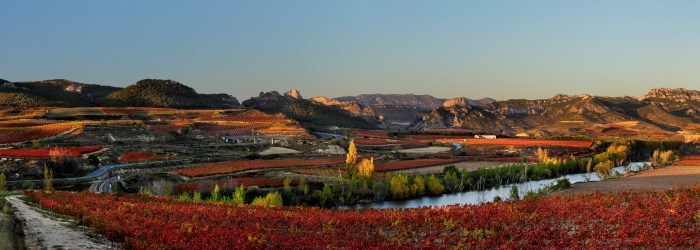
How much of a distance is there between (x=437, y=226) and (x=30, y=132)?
9771 centimetres

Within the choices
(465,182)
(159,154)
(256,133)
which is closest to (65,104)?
(256,133)

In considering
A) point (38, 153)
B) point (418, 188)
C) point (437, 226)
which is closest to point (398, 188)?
point (418, 188)

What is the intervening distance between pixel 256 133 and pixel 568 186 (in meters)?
Answer: 90.4

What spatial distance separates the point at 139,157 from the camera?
249 ft

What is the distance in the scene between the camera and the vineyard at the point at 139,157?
7354 cm

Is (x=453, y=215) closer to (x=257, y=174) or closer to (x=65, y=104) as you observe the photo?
(x=257, y=174)

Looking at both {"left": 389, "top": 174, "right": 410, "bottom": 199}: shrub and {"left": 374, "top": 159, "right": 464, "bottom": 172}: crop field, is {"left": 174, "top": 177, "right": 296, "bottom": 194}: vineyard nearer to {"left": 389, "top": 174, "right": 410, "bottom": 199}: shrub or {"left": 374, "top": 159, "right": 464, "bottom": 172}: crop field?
{"left": 389, "top": 174, "right": 410, "bottom": 199}: shrub

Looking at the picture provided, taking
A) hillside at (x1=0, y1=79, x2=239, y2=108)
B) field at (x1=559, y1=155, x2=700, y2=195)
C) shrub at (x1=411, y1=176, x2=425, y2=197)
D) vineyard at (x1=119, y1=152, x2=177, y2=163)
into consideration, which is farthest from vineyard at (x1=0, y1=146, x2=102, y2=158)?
hillside at (x1=0, y1=79, x2=239, y2=108)

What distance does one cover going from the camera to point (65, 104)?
520ft

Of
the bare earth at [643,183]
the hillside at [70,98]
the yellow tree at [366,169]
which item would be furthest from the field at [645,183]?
the hillside at [70,98]

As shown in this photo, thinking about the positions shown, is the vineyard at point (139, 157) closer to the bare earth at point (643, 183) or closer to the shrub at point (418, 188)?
the shrub at point (418, 188)

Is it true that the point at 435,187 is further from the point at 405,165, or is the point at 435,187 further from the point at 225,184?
the point at 405,165

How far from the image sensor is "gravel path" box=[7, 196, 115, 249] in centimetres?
1653

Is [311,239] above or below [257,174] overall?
above
